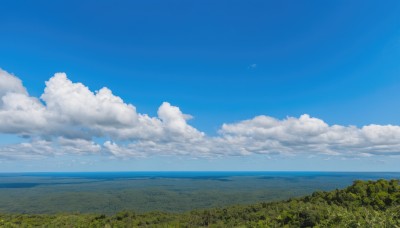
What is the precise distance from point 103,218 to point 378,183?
188ft

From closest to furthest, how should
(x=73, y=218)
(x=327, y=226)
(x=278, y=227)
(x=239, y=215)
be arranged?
(x=327, y=226) → (x=278, y=227) → (x=239, y=215) → (x=73, y=218)

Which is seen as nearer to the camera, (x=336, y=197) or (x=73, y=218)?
(x=336, y=197)

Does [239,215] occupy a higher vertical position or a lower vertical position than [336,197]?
lower

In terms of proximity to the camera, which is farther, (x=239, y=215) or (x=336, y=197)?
(x=239, y=215)

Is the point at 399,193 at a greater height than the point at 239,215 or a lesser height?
greater

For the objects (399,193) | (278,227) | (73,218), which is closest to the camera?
(278,227)

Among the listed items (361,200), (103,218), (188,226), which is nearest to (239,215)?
(188,226)

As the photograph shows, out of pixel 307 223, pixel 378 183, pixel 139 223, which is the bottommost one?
pixel 139 223

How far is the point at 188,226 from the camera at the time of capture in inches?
1959

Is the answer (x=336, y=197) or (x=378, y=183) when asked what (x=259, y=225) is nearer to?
(x=336, y=197)

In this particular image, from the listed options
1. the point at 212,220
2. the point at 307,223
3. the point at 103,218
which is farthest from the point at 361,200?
the point at 103,218

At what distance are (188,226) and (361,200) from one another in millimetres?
29536

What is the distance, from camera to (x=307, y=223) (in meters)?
36.7

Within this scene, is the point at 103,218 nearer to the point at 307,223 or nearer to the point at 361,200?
the point at 307,223
